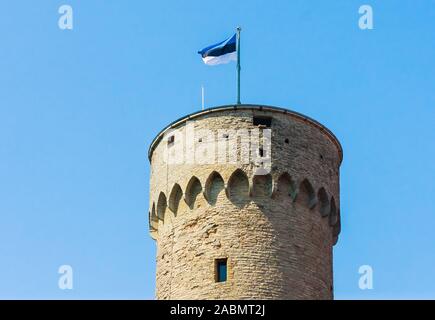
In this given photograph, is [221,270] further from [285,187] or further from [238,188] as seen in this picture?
[285,187]

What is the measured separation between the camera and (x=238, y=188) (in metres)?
27.2

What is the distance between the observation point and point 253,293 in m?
26.0

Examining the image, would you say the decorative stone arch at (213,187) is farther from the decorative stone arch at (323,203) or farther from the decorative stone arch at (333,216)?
the decorative stone arch at (333,216)

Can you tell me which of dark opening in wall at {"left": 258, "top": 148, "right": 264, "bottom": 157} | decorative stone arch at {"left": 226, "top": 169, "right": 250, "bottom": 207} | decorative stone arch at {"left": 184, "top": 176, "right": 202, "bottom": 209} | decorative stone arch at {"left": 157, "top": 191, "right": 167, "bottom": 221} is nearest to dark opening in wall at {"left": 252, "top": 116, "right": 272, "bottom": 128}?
dark opening in wall at {"left": 258, "top": 148, "right": 264, "bottom": 157}

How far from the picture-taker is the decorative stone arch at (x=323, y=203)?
28.0 m

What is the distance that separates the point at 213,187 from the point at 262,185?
3.81ft

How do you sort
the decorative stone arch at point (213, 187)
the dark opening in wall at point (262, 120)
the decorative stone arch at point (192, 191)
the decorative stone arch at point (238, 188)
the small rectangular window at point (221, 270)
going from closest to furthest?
the small rectangular window at point (221, 270)
the decorative stone arch at point (238, 188)
the decorative stone arch at point (213, 187)
the decorative stone arch at point (192, 191)
the dark opening in wall at point (262, 120)

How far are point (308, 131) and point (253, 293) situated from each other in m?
4.46

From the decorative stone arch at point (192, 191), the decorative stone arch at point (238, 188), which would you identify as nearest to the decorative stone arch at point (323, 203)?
the decorative stone arch at point (238, 188)

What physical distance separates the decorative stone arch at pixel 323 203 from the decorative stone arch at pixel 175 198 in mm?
3361

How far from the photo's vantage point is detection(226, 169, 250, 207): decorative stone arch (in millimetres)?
27031
